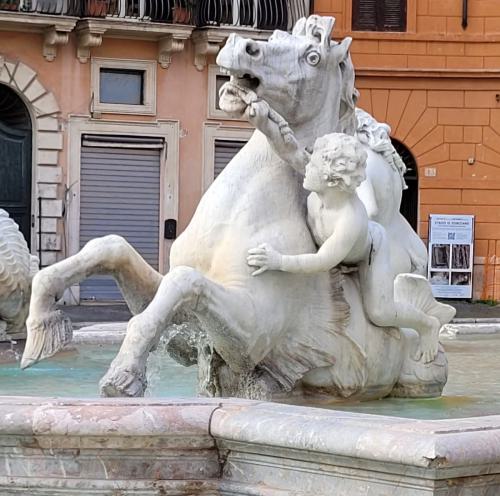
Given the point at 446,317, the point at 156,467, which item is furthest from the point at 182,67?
the point at 156,467

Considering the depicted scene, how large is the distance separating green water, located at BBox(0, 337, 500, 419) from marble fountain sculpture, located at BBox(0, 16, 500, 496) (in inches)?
5.8

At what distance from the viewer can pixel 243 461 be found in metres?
3.84

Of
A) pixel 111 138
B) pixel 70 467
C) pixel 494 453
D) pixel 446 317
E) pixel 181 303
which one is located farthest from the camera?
pixel 111 138

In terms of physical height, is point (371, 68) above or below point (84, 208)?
above

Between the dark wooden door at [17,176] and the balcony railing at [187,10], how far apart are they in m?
1.84

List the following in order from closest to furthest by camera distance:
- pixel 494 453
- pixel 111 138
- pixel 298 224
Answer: pixel 494 453, pixel 298 224, pixel 111 138

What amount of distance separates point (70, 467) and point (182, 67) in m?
21.7

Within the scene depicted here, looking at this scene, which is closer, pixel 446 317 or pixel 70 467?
pixel 70 467

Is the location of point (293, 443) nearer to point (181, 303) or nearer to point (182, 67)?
point (181, 303)

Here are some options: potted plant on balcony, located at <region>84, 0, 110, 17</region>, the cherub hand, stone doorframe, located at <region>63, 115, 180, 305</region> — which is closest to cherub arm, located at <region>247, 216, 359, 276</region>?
the cherub hand

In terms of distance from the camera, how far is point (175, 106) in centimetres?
2514

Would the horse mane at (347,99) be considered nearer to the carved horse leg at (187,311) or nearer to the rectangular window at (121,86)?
the carved horse leg at (187,311)

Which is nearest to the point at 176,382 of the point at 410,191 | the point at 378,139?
the point at 378,139

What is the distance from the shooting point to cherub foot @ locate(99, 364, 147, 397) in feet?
14.1
